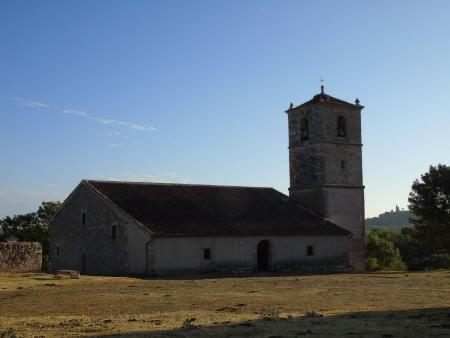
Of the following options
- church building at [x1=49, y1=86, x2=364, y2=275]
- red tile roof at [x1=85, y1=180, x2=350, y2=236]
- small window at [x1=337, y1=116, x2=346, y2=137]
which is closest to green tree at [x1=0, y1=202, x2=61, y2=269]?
church building at [x1=49, y1=86, x2=364, y2=275]

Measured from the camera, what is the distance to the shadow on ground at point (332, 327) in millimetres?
11352

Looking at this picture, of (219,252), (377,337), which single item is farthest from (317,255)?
(377,337)

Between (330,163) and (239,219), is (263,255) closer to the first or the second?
(239,219)

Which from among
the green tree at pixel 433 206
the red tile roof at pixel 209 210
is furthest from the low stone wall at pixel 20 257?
the green tree at pixel 433 206

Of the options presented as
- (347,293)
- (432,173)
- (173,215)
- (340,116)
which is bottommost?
(347,293)

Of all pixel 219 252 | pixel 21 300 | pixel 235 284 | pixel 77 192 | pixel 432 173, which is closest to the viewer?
pixel 21 300

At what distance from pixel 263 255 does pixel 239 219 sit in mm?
2574

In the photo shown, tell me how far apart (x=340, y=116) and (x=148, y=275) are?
1828 centimetres

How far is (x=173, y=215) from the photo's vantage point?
34625mm

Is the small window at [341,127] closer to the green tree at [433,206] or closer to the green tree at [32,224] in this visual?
the green tree at [433,206]

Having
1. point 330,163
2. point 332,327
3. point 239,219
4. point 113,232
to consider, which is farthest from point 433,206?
point 332,327

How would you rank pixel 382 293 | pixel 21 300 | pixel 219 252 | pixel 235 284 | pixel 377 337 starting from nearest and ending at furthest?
pixel 377 337, pixel 21 300, pixel 382 293, pixel 235 284, pixel 219 252

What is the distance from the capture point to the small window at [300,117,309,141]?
42906 millimetres

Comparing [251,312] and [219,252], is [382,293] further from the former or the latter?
[219,252]
